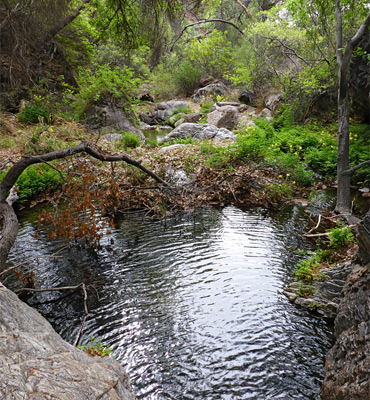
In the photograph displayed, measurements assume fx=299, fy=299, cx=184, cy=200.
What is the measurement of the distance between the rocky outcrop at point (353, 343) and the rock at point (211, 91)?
2310cm

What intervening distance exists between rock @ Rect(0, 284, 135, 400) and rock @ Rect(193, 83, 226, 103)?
2400 cm

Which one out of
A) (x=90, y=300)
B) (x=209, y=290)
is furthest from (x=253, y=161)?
(x=90, y=300)

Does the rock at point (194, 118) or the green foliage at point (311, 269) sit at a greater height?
the rock at point (194, 118)

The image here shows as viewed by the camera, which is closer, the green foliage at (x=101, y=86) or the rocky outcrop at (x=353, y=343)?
the rocky outcrop at (x=353, y=343)

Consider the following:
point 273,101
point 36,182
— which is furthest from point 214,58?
point 36,182

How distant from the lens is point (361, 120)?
1195 cm

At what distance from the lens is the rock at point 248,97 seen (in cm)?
2135

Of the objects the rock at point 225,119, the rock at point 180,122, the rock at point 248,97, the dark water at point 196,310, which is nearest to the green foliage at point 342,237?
the dark water at point 196,310

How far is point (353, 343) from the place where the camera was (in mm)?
2521

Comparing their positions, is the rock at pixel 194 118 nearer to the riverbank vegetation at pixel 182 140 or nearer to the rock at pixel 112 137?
the riverbank vegetation at pixel 182 140

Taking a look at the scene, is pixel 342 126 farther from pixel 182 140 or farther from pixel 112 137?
pixel 112 137

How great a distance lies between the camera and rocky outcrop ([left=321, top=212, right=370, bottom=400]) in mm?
2281

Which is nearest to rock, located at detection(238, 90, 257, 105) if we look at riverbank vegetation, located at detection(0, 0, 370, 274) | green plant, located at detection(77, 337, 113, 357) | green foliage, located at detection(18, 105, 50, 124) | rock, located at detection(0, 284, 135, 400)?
riverbank vegetation, located at detection(0, 0, 370, 274)

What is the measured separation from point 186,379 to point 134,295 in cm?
171
